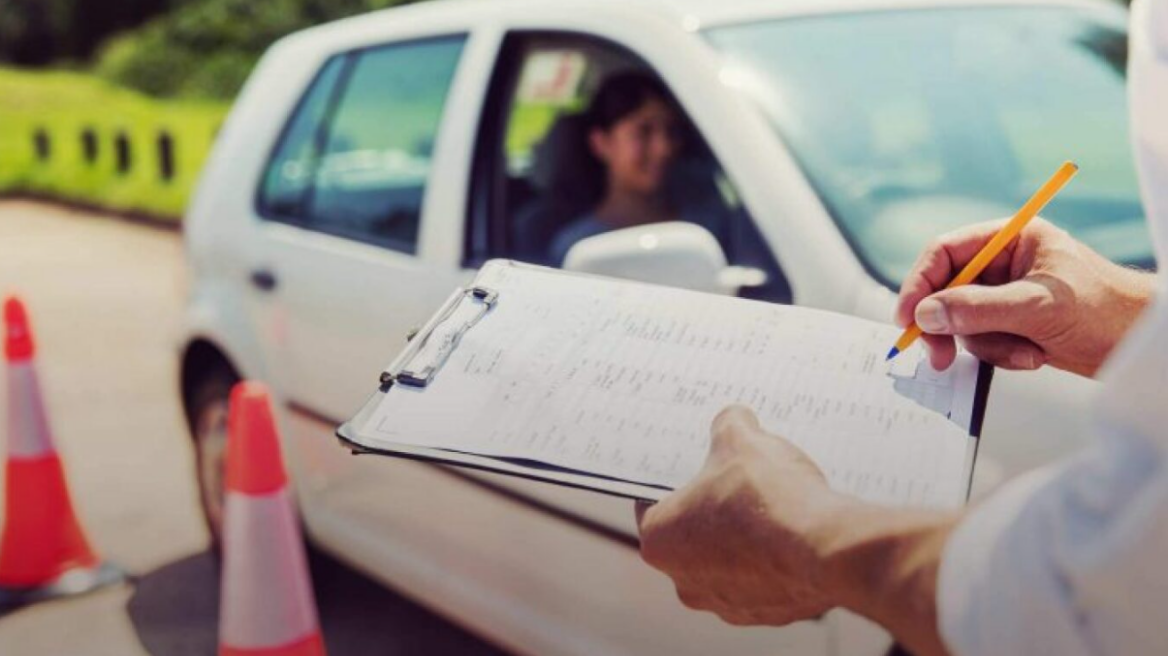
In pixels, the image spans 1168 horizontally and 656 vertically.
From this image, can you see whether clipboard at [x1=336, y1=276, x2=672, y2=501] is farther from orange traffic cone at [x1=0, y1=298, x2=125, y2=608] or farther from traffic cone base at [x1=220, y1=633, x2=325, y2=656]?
orange traffic cone at [x1=0, y1=298, x2=125, y2=608]

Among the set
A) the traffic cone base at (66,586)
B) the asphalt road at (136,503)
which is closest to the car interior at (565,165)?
the asphalt road at (136,503)

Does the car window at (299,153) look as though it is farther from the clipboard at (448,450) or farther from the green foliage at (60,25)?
the green foliage at (60,25)

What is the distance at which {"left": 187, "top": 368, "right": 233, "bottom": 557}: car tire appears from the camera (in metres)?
4.07

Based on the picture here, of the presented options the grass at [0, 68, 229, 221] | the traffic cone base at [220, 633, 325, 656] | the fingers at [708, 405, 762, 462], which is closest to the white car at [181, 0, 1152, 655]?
the traffic cone base at [220, 633, 325, 656]

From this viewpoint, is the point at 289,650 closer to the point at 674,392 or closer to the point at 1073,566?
the point at 674,392

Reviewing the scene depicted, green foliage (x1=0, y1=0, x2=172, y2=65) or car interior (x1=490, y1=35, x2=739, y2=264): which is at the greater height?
car interior (x1=490, y1=35, x2=739, y2=264)

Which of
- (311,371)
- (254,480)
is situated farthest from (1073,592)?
(311,371)

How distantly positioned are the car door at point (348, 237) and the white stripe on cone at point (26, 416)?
80cm

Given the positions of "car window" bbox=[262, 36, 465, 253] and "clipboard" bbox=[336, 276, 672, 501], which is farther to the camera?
"car window" bbox=[262, 36, 465, 253]

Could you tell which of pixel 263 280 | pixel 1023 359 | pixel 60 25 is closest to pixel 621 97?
pixel 263 280

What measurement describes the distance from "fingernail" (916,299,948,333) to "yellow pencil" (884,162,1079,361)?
2 cm

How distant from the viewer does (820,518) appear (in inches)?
45.4

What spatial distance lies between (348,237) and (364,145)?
0.57m

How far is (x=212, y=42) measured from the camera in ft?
88.4
